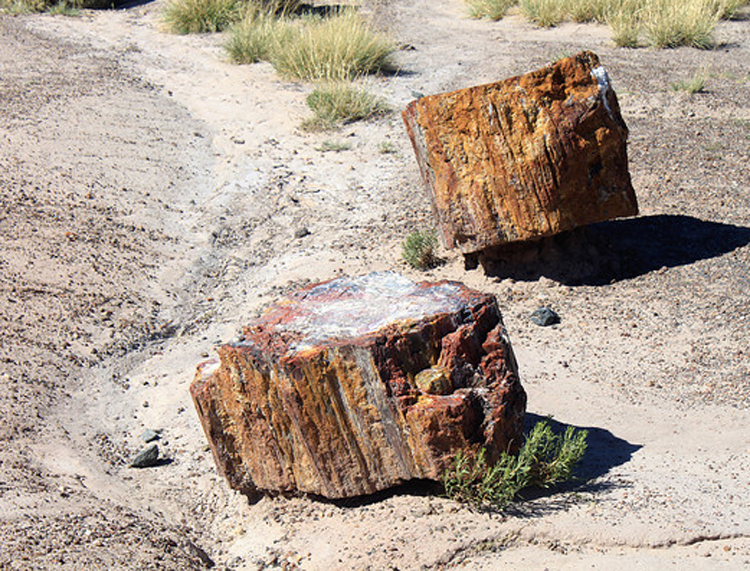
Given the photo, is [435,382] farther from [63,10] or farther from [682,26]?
[63,10]

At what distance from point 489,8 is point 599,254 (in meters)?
9.54

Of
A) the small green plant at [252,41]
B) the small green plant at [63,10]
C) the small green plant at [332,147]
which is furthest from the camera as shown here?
the small green plant at [63,10]

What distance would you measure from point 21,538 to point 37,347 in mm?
2843

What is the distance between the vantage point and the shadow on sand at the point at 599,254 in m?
7.58

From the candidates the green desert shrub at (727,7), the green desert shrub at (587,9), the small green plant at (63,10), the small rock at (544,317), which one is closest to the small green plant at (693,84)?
the green desert shrub at (727,7)

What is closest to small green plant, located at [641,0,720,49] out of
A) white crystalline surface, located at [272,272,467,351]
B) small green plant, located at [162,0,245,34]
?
small green plant, located at [162,0,245,34]

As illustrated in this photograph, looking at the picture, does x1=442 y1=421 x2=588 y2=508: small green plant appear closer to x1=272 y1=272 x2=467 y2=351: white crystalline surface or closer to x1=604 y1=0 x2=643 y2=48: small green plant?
x1=272 y1=272 x2=467 y2=351: white crystalline surface

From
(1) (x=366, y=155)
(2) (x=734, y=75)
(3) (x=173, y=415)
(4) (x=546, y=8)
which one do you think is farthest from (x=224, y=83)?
(3) (x=173, y=415)

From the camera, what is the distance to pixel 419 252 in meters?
8.00

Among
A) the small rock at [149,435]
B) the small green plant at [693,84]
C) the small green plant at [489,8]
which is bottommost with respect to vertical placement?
the small rock at [149,435]

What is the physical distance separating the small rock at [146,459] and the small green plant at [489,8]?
12090 mm

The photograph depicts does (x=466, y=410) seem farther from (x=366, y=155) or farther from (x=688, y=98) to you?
(x=688, y=98)

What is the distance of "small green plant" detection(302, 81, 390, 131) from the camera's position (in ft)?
37.9

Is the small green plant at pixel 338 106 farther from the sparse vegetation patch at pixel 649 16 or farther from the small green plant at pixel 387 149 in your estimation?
the sparse vegetation patch at pixel 649 16
